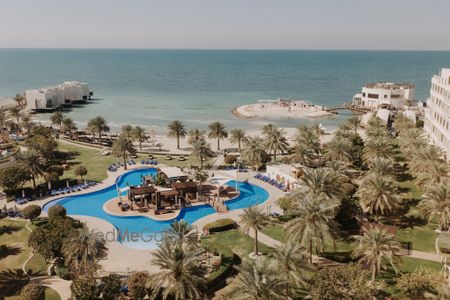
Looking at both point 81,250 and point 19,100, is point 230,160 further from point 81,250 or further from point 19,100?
point 19,100

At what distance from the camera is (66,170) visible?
2539 inches

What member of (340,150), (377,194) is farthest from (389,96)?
(377,194)

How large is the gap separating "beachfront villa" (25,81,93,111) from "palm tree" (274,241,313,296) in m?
118

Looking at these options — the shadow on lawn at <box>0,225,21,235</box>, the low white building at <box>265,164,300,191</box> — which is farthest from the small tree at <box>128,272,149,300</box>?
the low white building at <box>265,164,300,191</box>

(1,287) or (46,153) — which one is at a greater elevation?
(46,153)

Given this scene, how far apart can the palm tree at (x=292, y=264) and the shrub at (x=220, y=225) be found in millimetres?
14940

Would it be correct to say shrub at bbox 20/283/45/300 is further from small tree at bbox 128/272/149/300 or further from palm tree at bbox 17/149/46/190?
palm tree at bbox 17/149/46/190

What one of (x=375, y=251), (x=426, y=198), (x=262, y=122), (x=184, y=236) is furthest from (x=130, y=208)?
(x=262, y=122)

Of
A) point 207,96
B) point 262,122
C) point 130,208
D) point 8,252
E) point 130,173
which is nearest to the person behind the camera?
point 8,252

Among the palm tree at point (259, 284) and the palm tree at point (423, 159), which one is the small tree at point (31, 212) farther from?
the palm tree at point (423, 159)

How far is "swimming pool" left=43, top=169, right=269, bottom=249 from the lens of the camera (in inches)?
1631

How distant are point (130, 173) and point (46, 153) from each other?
598 inches

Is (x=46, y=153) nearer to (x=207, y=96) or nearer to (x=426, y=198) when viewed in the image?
(x=426, y=198)

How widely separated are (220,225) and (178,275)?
1541cm
